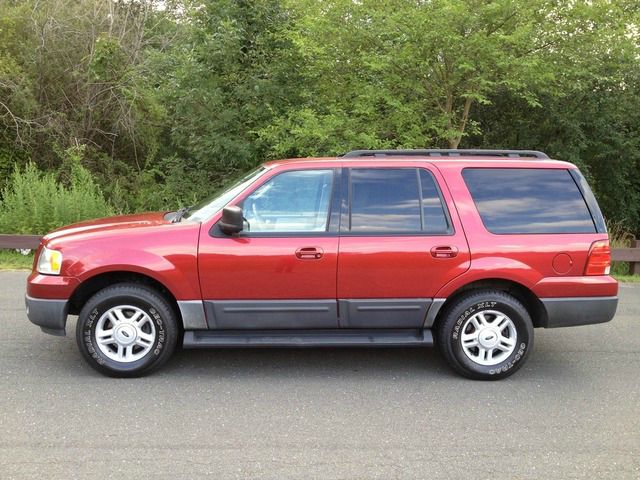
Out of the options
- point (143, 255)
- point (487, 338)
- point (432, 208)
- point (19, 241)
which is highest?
point (432, 208)

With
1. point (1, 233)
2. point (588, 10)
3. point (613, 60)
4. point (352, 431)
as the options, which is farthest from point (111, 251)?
point (613, 60)

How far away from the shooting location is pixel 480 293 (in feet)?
15.5

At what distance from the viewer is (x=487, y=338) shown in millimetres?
4707

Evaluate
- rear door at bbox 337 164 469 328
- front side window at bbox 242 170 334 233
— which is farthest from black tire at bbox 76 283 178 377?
rear door at bbox 337 164 469 328

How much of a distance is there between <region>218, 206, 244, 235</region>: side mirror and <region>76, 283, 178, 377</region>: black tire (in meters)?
0.77

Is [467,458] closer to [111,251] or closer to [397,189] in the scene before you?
[397,189]

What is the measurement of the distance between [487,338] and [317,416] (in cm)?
158

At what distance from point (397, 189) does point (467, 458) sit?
2.15 meters

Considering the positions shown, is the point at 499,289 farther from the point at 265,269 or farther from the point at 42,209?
the point at 42,209

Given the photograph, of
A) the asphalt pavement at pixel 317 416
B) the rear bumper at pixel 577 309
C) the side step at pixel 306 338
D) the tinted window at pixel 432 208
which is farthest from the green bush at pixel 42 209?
the rear bumper at pixel 577 309

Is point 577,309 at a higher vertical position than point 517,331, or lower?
higher

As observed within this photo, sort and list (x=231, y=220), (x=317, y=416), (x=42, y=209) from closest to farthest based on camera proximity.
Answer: (x=317, y=416), (x=231, y=220), (x=42, y=209)

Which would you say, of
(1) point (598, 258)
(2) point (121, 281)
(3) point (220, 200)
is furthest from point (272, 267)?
(1) point (598, 258)

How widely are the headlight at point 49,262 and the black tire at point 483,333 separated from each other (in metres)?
3.04
